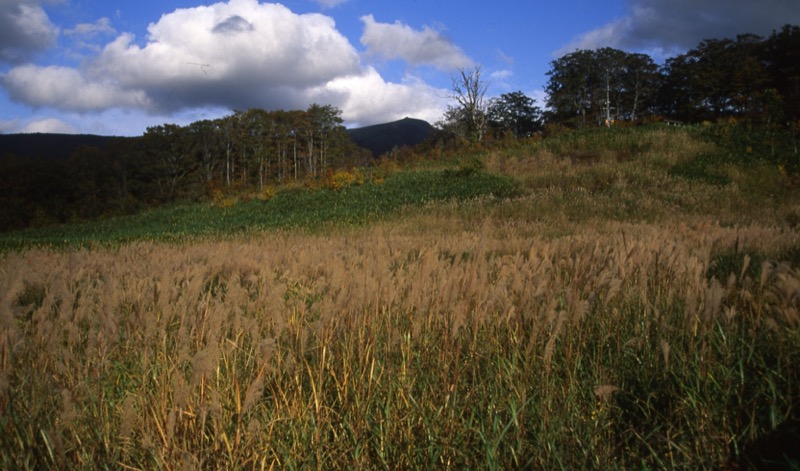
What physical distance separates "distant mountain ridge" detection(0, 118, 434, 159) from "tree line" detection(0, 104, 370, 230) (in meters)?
8.63

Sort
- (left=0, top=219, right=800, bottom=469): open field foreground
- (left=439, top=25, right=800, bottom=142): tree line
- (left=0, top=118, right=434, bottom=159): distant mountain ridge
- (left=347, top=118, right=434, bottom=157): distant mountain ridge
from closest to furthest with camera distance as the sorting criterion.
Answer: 1. (left=0, top=219, right=800, bottom=469): open field foreground
2. (left=439, top=25, right=800, bottom=142): tree line
3. (left=0, top=118, right=434, bottom=159): distant mountain ridge
4. (left=347, top=118, right=434, bottom=157): distant mountain ridge

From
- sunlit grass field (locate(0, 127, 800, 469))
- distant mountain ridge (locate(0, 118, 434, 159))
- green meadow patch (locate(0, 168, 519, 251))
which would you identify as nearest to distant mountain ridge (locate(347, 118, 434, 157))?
distant mountain ridge (locate(0, 118, 434, 159))

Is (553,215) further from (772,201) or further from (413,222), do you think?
(772,201)

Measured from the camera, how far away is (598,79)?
50.6 meters

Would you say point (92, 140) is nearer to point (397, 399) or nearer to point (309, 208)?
point (309, 208)

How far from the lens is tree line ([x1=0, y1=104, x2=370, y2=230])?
39625 millimetres

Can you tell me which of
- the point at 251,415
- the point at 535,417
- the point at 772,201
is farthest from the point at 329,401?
the point at 772,201

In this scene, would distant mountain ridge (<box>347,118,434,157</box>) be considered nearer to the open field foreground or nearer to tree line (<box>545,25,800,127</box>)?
tree line (<box>545,25,800,127</box>)

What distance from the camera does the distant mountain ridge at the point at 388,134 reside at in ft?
411

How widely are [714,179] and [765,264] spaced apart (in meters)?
18.1

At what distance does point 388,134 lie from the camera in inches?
5330

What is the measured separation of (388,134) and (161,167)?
9635 centimetres

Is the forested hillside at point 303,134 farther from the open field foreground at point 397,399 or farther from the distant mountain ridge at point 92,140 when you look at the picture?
the open field foreground at point 397,399

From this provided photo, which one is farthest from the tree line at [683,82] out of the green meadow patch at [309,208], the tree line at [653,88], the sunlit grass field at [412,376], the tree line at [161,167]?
the sunlit grass field at [412,376]
